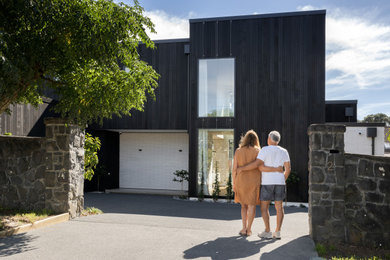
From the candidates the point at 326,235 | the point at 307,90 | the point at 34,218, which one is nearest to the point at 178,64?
the point at 307,90

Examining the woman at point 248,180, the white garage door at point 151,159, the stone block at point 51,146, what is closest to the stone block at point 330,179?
the woman at point 248,180

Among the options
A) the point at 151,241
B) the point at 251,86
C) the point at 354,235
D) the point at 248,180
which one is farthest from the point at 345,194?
the point at 251,86

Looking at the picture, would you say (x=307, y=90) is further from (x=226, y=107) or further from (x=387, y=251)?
(x=387, y=251)

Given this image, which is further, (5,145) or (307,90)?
(307,90)

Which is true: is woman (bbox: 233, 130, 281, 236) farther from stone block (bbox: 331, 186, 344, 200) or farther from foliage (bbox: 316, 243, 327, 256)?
stone block (bbox: 331, 186, 344, 200)

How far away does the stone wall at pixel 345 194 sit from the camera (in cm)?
487

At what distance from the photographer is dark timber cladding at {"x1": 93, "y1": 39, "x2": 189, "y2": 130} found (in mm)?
12578

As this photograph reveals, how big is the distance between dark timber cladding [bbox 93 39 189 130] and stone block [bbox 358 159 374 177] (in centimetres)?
810

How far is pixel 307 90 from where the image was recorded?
10562mm

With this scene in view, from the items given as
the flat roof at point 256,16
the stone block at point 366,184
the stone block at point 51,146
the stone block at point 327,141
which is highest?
the flat roof at point 256,16

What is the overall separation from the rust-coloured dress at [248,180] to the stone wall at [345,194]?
0.89 m

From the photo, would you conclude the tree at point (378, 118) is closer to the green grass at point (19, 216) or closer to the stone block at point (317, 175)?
the stone block at point (317, 175)

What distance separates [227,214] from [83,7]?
18.0 ft

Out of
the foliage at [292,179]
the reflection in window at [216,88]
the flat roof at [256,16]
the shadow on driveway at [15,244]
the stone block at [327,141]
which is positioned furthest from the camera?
the reflection in window at [216,88]
